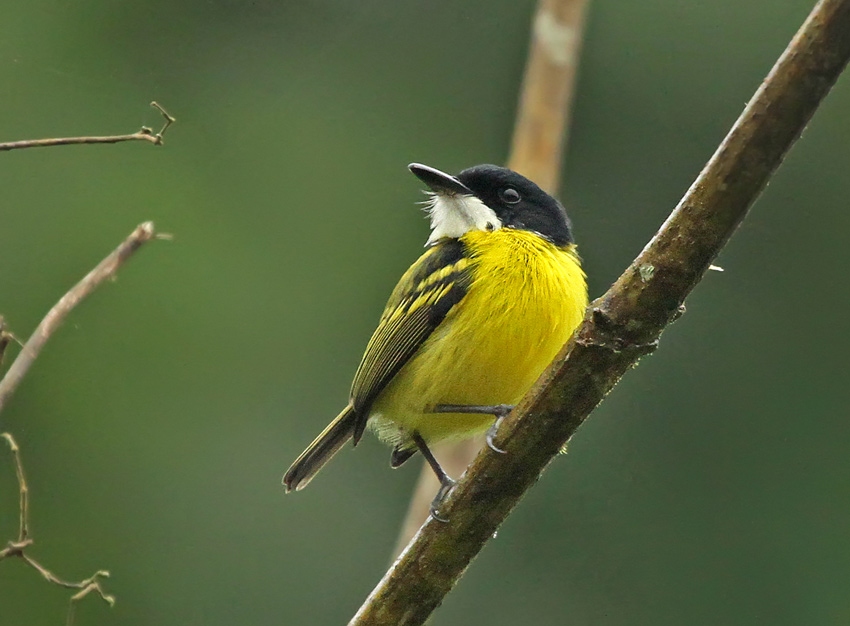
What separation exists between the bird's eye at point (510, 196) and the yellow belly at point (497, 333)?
294mm

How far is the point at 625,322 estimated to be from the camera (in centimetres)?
257

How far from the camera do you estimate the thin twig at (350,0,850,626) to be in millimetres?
2170

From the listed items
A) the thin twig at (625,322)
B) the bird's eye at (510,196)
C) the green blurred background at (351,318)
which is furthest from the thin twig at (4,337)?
the green blurred background at (351,318)

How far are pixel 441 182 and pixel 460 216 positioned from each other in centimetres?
16

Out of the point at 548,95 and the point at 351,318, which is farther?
the point at 351,318

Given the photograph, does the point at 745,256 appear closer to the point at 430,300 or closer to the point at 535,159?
the point at 535,159

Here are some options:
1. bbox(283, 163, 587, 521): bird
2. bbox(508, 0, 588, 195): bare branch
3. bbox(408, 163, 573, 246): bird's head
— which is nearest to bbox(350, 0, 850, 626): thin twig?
bbox(283, 163, 587, 521): bird

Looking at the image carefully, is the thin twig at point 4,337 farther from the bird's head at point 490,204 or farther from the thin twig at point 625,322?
the bird's head at point 490,204

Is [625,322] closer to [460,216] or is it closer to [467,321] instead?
[467,321]

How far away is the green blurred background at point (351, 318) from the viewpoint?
325 inches

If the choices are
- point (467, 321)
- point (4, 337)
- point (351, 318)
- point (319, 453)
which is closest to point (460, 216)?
point (467, 321)

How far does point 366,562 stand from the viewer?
836 cm

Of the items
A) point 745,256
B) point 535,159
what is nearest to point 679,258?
point 535,159

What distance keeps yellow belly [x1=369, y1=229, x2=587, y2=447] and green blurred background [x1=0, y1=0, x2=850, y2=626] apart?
4406mm
